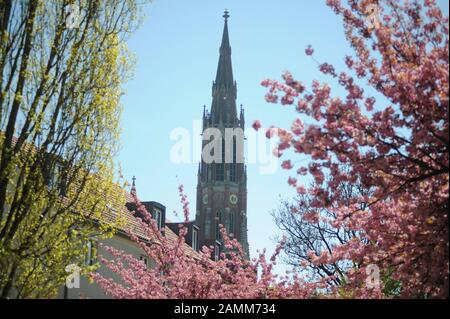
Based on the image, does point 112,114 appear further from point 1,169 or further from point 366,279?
point 366,279

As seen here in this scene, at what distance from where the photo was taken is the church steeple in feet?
264

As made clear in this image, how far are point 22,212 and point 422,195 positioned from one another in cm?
808

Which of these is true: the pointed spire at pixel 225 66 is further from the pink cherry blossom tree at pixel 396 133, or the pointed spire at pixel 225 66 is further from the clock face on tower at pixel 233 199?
the pink cherry blossom tree at pixel 396 133

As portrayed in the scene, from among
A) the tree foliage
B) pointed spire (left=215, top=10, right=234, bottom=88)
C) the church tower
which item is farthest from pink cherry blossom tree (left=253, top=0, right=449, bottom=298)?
pointed spire (left=215, top=10, right=234, bottom=88)

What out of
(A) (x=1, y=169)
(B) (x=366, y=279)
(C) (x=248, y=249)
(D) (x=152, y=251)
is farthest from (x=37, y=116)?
(C) (x=248, y=249)

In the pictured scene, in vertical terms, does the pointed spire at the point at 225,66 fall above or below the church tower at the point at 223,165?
above

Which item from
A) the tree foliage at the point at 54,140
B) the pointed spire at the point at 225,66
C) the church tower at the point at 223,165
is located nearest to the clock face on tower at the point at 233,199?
the church tower at the point at 223,165

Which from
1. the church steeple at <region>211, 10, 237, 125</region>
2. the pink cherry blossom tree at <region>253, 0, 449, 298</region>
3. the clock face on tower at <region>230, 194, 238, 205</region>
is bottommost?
the pink cherry blossom tree at <region>253, 0, 449, 298</region>

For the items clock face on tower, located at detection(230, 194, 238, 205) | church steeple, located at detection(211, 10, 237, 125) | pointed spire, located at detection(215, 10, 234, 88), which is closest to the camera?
clock face on tower, located at detection(230, 194, 238, 205)

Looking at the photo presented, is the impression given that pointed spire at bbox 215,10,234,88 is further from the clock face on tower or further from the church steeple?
the clock face on tower

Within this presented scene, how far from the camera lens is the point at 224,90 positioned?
8212 cm

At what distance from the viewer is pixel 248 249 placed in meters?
79.7

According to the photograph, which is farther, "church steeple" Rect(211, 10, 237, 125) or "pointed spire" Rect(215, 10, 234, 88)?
"pointed spire" Rect(215, 10, 234, 88)

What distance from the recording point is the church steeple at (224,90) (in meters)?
80.4
